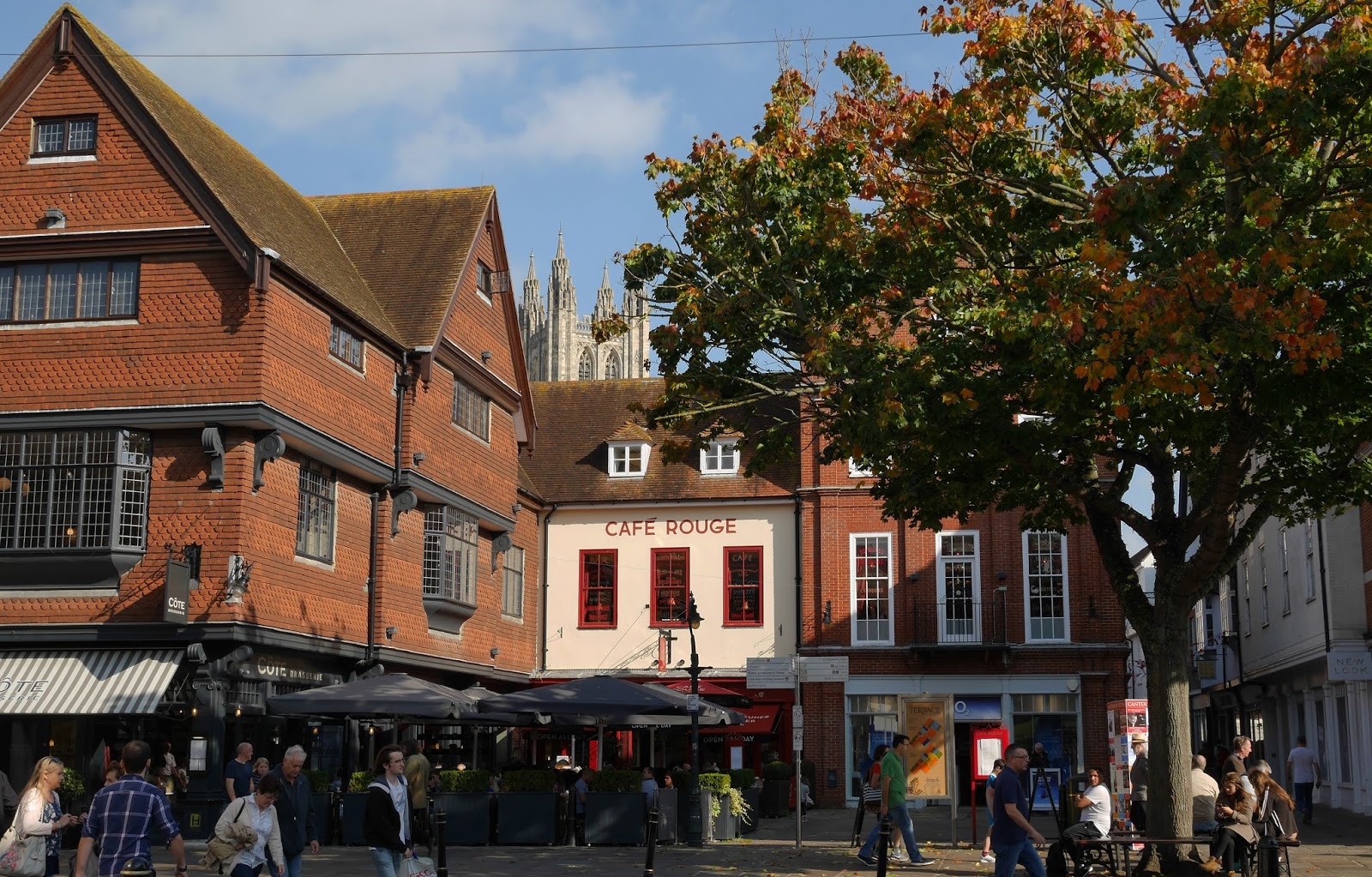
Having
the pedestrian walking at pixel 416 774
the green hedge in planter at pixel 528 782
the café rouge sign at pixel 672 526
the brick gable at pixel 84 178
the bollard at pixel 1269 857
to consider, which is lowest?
the bollard at pixel 1269 857

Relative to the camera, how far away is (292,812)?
581 inches

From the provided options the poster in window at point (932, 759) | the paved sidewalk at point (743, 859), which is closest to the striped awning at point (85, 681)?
the paved sidewalk at point (743, 859)

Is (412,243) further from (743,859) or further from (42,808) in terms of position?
(42,808)

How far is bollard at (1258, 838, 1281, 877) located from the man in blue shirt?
2.47 metres

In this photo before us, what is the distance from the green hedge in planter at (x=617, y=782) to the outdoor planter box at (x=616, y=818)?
0.12 meters

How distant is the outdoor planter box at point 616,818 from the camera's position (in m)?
24.9

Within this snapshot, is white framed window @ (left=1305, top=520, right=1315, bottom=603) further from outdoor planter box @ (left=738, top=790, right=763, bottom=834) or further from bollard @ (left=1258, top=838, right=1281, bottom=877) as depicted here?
bollard @ (left=1258, top=838, right=1281, bottom=877)

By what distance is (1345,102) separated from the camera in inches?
523

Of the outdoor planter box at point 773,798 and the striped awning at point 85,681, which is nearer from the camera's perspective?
the striped awning at point 85,681

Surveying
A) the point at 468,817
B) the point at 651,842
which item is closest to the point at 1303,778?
the point at 468,817

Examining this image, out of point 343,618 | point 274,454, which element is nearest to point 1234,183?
point 274,454

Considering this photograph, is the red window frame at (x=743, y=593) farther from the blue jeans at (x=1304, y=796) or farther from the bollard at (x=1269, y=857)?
the bollard at (x=1269, y=857)

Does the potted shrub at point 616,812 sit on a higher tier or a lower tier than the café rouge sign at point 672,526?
lower

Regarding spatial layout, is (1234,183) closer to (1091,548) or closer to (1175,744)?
(1175,744)
